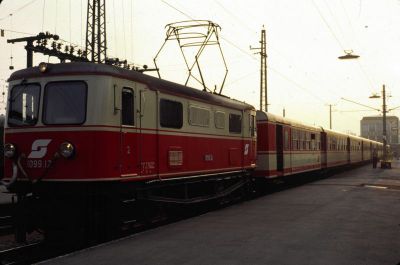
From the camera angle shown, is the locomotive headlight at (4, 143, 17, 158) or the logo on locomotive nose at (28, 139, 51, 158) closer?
the logo on locomotive nose at (28, 139, 51, 158)

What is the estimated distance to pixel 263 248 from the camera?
791cm

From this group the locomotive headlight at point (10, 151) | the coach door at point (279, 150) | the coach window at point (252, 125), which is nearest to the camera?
the locomotive headlight at point (10, 151)

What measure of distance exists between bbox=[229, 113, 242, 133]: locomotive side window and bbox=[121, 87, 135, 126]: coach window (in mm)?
5434

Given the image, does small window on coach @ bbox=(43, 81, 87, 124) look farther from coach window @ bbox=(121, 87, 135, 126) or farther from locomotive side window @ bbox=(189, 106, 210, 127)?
locomotive side window @ bbox=(189, 106, 210, 127)

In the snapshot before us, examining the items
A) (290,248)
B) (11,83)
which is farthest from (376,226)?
(11,83)

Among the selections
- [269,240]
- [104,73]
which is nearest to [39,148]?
[104,73]

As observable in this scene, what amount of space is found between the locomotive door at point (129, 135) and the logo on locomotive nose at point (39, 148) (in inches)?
55.8

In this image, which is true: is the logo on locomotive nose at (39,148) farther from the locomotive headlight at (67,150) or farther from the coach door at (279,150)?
the coach door at (279,150)

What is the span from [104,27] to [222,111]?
20.1 metres

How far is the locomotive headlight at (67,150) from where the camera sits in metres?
8.88

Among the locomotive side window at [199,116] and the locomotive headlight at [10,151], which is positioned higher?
the locomotive side window at [199,116]

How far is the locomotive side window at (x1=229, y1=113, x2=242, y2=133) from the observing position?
1488 cm

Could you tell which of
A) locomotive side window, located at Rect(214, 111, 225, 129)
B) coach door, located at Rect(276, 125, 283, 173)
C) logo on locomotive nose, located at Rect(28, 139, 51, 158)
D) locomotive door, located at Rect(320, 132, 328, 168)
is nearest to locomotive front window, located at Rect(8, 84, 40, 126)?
logo on locomotive nose, located at Rect(28, 139, 51, 158)

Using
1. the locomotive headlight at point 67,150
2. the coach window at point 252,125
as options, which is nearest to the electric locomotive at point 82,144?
the locomotive headlight at point 67,150
